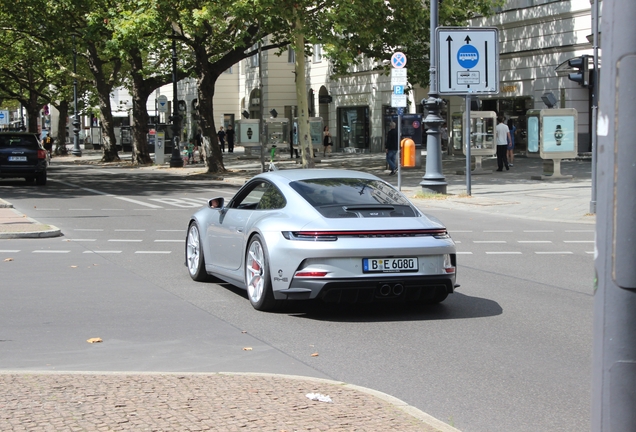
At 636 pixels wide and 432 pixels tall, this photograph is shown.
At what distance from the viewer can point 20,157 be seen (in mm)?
30859

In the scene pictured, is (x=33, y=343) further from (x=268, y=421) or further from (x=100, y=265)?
(x=100, y=265)

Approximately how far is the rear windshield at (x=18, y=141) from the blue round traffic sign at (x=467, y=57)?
14371 millimetres

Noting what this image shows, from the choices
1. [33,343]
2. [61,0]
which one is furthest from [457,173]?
[33,343]

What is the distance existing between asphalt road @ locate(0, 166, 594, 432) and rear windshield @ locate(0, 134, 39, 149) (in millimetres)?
17219

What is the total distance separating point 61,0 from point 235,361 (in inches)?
1388

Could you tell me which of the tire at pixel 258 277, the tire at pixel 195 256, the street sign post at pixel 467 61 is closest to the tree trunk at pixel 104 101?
the street sign post at pixel 467 61

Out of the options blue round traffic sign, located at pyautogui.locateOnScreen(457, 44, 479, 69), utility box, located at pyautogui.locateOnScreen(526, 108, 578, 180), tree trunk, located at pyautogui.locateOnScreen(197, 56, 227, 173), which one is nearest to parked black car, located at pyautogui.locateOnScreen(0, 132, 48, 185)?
tree trunk, located at pyautogui.locateOnScreen(197, 56, 227, 173)

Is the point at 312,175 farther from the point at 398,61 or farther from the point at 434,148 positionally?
the point at 398,61

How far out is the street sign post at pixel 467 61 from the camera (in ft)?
80.3

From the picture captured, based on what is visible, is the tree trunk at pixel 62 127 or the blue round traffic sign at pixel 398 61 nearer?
the blue round traffic sign at pixel 398 61

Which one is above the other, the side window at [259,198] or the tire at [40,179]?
the side window at [259,198]

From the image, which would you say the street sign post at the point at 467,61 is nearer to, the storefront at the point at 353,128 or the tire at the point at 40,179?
the tire at the point at 40,179

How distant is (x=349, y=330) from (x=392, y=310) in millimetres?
1154

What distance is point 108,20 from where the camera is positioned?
117 ft
